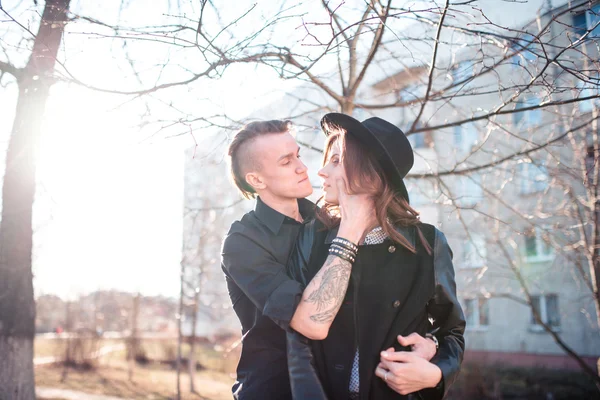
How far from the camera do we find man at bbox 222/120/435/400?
84.6 inches

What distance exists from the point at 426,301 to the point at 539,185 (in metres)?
15.6

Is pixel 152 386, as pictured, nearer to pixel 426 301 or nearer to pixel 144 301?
pixel 144 301

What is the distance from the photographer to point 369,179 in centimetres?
234

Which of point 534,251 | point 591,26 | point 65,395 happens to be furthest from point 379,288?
point 534,251

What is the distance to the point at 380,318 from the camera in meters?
2.20

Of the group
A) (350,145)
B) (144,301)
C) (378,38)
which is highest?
(378,38)

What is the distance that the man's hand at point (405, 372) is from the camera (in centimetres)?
206

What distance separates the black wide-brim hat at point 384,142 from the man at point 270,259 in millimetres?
185

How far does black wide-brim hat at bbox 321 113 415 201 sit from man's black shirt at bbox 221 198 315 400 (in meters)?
0.55

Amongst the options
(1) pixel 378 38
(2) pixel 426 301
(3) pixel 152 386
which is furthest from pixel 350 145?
(3) pixel 152 386

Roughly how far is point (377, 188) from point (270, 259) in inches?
22.4

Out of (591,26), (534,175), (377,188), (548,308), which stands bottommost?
(548,308)

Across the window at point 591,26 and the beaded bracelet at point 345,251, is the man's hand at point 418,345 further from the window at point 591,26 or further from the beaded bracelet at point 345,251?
the window at point 591,26

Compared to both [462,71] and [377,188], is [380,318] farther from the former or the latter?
[462,71]
